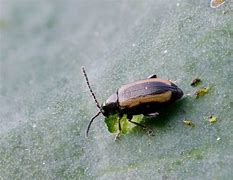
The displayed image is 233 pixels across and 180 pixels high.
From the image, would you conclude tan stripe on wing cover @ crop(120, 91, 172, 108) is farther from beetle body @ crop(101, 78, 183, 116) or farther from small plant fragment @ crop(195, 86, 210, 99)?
small plant fragment @ crop(195, 86, 210, 99)

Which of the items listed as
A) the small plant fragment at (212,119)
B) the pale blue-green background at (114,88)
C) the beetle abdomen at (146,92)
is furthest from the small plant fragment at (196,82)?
the small plant fragment at (212,119)

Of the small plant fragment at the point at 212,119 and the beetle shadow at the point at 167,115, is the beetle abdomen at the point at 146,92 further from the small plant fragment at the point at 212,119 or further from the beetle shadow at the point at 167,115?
the small plant fragment at the point at 212,119

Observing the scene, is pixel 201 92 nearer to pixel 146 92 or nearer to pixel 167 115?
pixel 167 115

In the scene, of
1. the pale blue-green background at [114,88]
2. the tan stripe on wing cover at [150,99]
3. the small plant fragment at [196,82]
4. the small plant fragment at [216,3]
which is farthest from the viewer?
the small plant fragment at [216,3]

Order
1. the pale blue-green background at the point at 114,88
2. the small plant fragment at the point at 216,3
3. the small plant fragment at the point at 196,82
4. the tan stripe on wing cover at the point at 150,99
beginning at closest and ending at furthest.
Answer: the pale blue-green background at the point at 114,88, the tan stripe on wing cover at the point at 150,99, the small plant fragment at the point at 196,82, the small plant fragment at the point at 216,3

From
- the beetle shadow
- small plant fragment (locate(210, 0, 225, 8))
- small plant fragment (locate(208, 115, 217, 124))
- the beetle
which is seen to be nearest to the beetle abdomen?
the beetle

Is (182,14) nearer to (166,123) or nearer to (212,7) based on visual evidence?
(212,7)

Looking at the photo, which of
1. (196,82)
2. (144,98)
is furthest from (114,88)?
(196,82)
